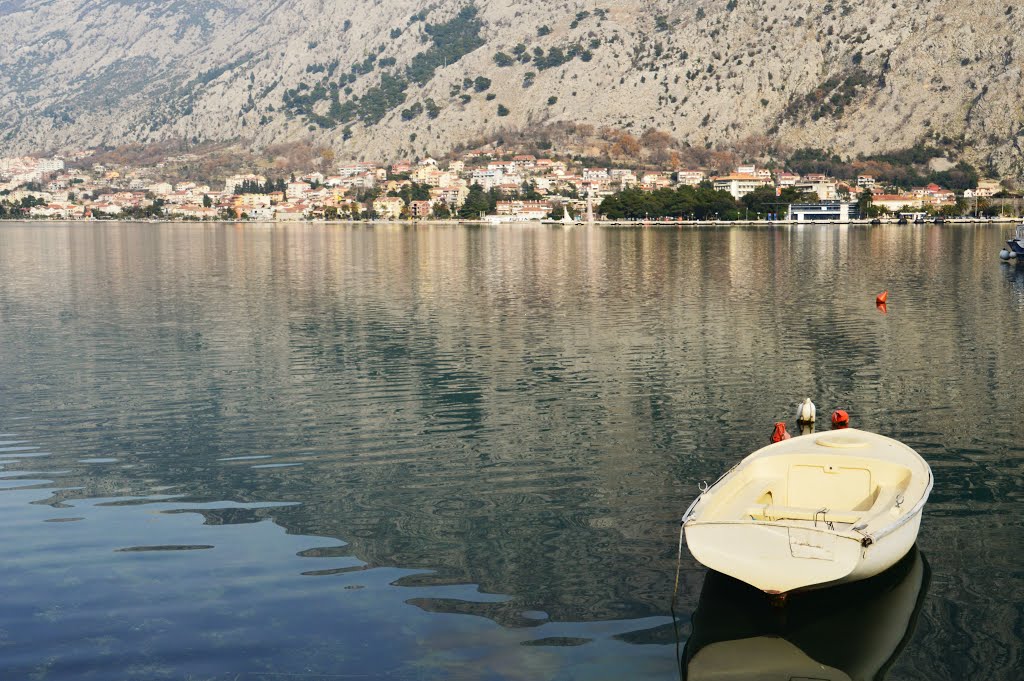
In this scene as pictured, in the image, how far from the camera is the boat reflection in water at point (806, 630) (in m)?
9.71

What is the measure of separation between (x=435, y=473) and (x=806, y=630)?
708 cm

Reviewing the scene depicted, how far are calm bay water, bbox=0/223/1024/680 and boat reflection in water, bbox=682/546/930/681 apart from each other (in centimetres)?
24

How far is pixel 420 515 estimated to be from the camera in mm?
13859

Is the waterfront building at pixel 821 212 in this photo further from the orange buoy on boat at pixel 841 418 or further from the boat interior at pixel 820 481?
the boat interior at pixel 820 481

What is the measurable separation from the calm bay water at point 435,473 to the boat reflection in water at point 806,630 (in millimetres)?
244

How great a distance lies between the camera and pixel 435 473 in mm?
16016

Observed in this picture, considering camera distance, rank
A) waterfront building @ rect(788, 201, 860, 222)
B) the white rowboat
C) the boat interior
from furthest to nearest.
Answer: waterfront building @ rect(788, 201, 860, 222) → the boat interior → the white rowboat

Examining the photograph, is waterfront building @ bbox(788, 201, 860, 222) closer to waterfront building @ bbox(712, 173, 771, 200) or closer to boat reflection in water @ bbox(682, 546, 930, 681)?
waterfront building @ bbox(712, 173, 771, 200)

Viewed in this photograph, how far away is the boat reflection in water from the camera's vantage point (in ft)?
31.9

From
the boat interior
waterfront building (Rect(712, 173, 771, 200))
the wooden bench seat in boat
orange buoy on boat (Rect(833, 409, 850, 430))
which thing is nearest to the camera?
the wooden bench seat in boat

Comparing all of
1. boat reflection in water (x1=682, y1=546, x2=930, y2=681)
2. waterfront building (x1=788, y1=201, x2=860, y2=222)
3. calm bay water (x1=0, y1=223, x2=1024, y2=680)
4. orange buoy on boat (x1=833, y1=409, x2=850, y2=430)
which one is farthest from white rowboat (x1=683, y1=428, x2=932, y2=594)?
waterfront building (x1=788, y1=201, x2=860, y2=222)

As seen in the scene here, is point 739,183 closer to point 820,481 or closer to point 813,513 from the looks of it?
point 820,481

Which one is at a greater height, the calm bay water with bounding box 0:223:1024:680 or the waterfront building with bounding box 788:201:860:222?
the waterfront building with bounding box 788:201:860:222

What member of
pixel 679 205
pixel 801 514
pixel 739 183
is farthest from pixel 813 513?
pixel 739 183
